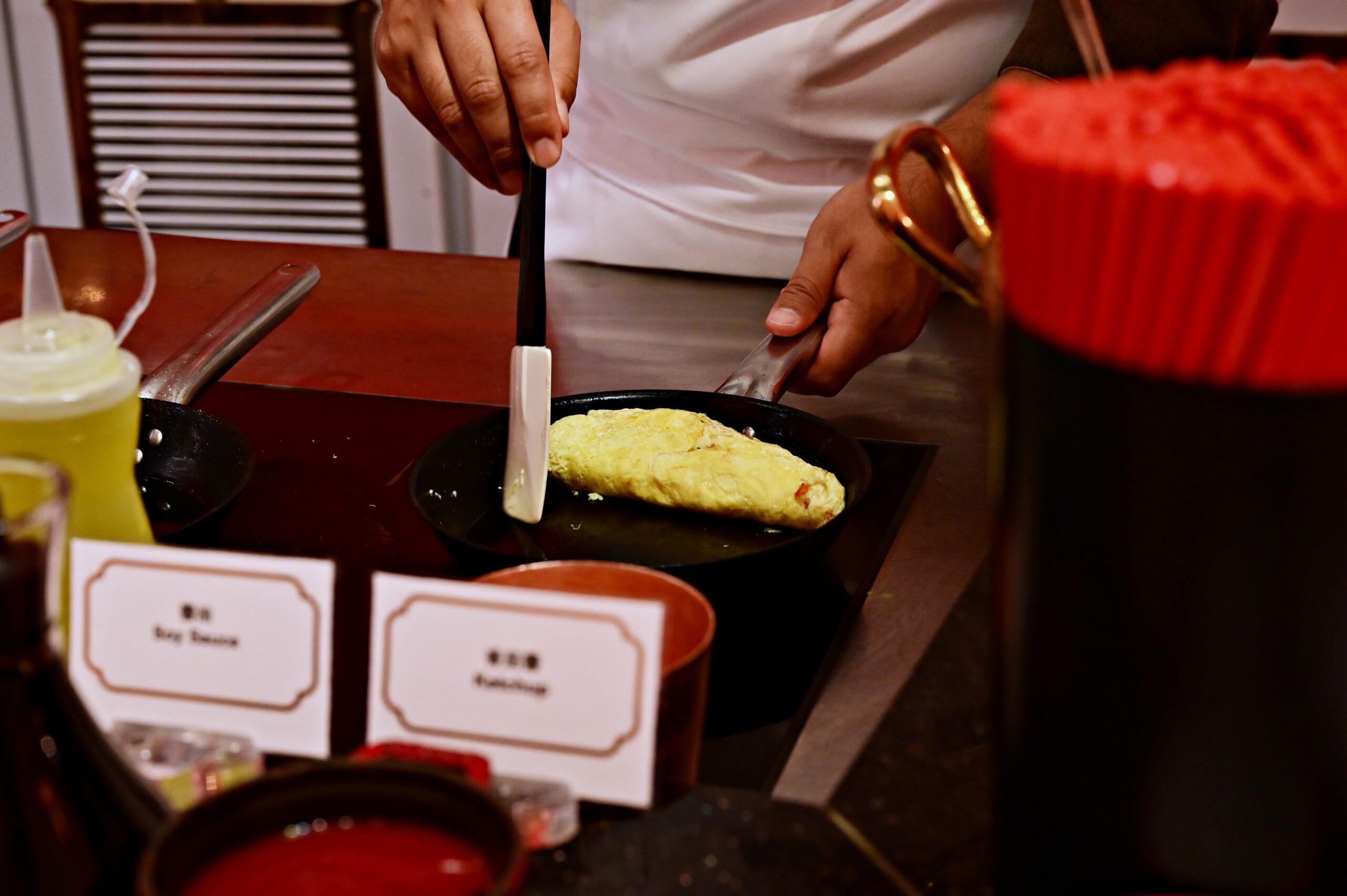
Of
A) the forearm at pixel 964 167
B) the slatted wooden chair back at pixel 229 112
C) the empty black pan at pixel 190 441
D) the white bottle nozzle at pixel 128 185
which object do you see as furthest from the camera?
the slatted wooden chair back at pixel 229 112

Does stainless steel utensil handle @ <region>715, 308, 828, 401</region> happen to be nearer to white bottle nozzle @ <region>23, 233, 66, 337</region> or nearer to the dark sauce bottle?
white bottle nozzle @ <region>23, 233, 66, 337</region>

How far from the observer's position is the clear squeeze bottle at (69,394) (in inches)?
22.7

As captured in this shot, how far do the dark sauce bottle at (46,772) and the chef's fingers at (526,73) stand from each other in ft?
2.02

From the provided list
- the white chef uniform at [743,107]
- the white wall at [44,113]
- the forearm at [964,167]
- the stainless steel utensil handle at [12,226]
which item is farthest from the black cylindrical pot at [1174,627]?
the white wall at [44,113]

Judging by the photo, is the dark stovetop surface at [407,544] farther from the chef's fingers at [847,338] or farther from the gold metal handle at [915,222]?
the gold metal handle at [915,222]

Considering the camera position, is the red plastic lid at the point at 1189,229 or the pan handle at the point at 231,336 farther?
the pan handle at the point at 231,336

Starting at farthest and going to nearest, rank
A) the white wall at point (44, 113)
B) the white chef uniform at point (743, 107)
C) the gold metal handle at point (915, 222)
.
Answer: the white wall at point (44, 113), the white chef uniform at point (743, 107), the gold metal handle at point (915, 222)

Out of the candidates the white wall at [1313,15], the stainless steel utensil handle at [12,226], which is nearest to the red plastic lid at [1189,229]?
the stainless steel utensil handle at [12,226]

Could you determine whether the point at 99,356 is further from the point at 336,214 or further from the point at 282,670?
the point at 336,214

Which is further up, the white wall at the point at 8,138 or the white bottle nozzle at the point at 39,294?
the white bottle nozzle at the point at 39,294

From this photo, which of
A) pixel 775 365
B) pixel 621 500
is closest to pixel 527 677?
pixel 621 500

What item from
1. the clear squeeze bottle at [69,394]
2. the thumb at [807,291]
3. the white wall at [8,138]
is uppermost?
the clear squeeze bottle at [69,394]

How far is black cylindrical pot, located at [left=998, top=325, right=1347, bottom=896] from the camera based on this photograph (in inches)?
13.5

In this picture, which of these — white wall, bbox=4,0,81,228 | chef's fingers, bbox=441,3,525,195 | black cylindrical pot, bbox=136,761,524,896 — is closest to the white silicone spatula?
chef's fingers, bbox=441,3,525,195
